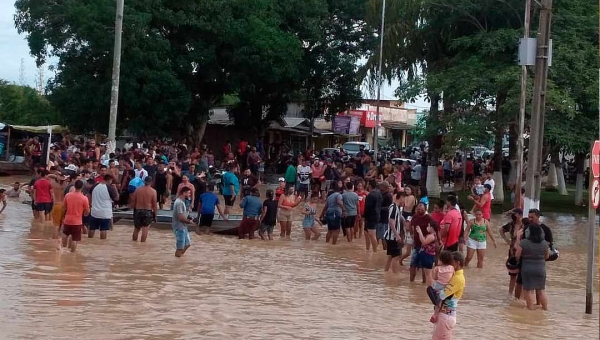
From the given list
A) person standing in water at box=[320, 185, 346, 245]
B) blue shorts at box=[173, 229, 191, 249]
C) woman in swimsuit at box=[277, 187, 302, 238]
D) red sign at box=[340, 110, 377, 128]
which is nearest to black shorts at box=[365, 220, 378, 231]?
person standing in water at box=[320, 185, 346, 245]

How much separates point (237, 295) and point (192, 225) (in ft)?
28.0

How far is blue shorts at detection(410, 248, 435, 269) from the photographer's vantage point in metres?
16.4

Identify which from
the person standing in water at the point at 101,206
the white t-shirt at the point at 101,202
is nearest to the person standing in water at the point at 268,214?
the person standing in water at the point at 101,206

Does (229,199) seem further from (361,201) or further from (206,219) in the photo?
(361,201)

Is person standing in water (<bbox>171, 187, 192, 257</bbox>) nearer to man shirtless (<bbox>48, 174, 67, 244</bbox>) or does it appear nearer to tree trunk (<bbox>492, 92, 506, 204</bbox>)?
man shirtless (<bbox>48, 174, 67, 244</bbox>)

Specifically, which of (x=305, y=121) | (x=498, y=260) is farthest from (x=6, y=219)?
(x=305, y=121)

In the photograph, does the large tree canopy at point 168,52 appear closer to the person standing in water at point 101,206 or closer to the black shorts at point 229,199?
the black shorts at point 229,199

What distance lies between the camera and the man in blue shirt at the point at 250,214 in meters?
22.3

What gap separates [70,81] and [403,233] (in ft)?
78.0

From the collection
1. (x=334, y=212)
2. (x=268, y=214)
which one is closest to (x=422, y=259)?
(x=334, y=212)

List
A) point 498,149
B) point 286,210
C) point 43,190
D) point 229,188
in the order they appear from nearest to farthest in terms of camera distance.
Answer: point 43,190 < point 286,210 < point 229,188 < point 498,149

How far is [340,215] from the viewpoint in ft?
73.8

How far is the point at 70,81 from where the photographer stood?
39.0m

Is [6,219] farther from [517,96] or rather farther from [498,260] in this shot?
[517,96]
